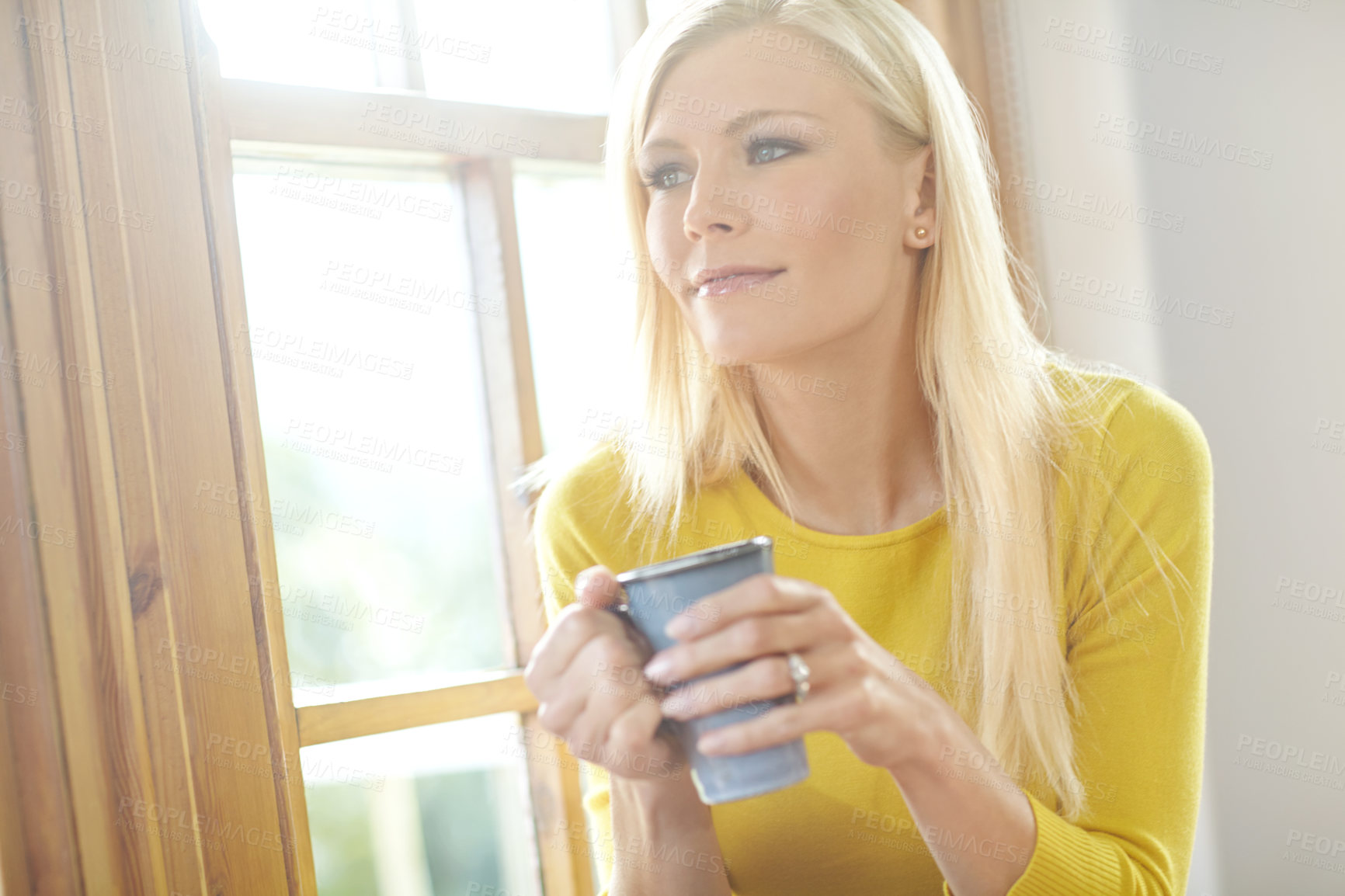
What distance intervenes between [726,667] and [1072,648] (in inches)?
25.8

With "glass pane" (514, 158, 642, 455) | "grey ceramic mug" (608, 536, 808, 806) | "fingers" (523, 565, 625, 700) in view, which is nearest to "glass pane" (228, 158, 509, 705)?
"glass pane" (514, 158, 642, 455)

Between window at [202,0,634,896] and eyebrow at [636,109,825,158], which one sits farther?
window at [202,0,634,896]

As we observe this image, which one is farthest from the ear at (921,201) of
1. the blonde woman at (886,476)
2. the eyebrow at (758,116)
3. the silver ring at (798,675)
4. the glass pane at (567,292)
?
the silver ring at (798,675)

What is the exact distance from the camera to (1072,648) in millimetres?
1142

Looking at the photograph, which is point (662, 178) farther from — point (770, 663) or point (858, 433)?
point (770, 663)

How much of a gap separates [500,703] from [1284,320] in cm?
132

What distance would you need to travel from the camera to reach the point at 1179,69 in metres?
1.63

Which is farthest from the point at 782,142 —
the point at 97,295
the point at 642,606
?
the point at 97,295

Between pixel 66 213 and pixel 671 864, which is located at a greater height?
pixel 66 213

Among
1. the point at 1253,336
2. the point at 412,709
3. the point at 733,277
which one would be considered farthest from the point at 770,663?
the point at 1253,336

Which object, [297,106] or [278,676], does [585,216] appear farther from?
[278,676]

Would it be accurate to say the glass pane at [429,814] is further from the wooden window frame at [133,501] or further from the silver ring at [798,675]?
the silver ring at [798,675]

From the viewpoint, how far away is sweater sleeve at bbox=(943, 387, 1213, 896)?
1.01 meters

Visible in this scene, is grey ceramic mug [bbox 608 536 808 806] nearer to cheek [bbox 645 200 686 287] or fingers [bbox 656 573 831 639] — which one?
fingers [bbox 656 573 831 639]
